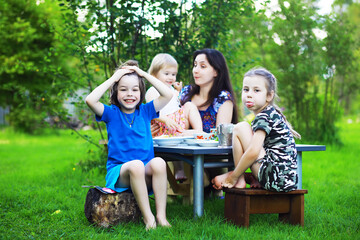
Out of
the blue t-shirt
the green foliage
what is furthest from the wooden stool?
the green foliage

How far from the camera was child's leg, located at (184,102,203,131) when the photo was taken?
415 centimetres

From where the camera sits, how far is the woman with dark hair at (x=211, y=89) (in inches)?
168

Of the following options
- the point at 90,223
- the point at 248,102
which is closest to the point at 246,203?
the point at 248,102

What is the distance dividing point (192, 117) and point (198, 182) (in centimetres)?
102

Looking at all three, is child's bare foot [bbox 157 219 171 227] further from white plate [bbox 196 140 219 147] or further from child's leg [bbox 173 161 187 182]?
child's leg [bbox 173 161 187 182]

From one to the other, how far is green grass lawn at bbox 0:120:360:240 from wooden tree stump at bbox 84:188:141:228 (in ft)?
0.24

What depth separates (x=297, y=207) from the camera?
330cm

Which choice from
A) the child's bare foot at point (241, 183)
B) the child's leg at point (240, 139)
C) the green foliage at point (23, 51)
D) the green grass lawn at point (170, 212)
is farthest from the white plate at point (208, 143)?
the green foliage at point (23, 51)

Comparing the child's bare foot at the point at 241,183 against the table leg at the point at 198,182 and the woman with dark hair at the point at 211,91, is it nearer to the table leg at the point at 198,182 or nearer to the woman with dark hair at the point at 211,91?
the table leg at the point at 198,182

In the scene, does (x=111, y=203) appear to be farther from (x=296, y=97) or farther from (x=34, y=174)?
(x=296, y=97)

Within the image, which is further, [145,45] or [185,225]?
[145,45]

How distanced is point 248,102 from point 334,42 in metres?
6.28

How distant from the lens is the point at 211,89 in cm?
434

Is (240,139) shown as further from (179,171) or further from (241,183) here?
(179,171)
